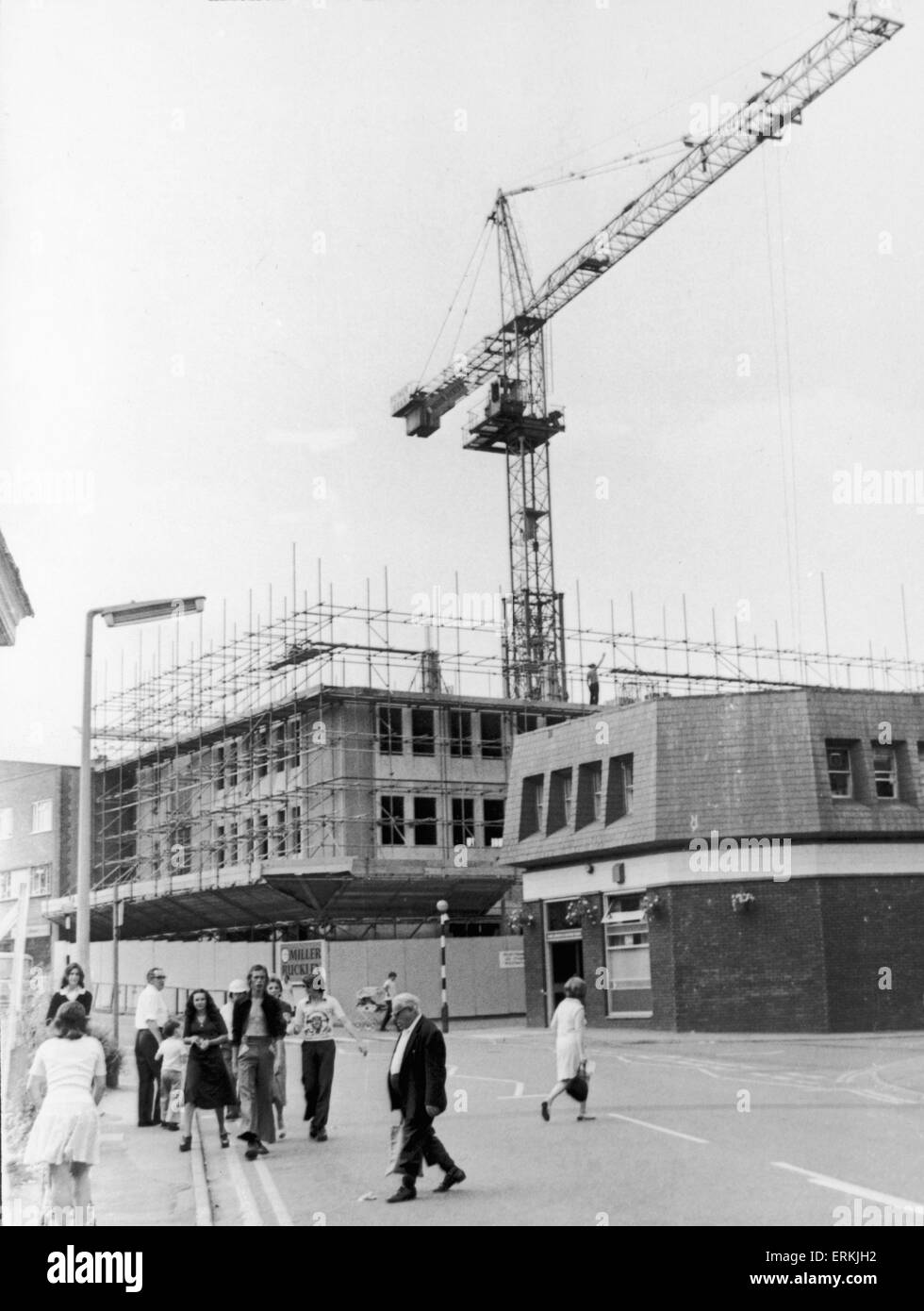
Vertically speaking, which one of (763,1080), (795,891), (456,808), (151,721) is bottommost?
(763,1080)

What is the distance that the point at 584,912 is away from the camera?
3812 cm

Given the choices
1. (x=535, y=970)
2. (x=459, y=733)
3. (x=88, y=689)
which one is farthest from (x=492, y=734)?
(x=88, y=689)

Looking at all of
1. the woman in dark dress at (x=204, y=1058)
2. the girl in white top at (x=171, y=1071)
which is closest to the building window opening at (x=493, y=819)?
the girl in white top at (x=171, y=1071)

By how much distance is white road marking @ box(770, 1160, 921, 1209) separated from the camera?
35.7ft

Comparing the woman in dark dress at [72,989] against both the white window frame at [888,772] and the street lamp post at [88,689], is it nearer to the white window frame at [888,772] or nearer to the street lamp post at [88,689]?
the street lamp post at [88,689]

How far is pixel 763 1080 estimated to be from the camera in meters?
21.8

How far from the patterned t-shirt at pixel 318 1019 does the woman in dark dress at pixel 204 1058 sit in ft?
3.49

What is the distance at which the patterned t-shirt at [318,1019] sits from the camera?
15711mm

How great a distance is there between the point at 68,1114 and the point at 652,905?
2667cm

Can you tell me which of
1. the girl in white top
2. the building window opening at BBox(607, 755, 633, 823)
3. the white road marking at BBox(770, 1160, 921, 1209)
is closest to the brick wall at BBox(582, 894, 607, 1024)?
the building window opening at BBox(607, 755, 633, 823)
